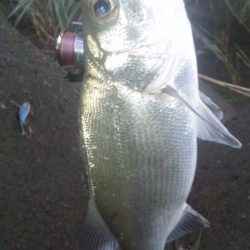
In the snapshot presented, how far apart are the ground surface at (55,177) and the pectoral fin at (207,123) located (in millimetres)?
1154

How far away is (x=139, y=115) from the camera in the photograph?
1.58 metres

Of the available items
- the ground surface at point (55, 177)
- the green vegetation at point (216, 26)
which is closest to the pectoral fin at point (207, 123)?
the ground surface at point (55, 177)

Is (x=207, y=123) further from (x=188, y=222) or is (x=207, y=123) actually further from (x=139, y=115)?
(x=188, y=222)

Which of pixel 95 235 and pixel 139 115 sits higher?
pixel 139 115

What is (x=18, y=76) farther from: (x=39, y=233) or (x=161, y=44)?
(x=161, y=44)

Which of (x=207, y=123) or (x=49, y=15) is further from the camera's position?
(x=49, y=15)

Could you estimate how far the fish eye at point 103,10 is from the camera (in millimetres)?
1491

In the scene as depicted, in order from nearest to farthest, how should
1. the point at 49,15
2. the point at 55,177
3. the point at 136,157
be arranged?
the point at 136,157
the point at 55,177
the point at 49,15

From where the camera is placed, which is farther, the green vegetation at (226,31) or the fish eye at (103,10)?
the green vegetation at (226,31)

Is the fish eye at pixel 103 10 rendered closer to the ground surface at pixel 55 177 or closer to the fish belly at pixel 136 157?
the fish belly at pixel 136 157

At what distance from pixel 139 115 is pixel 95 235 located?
39 centimetres

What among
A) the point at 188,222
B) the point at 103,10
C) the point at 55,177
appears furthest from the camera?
the point at 55,177

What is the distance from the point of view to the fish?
1.53m

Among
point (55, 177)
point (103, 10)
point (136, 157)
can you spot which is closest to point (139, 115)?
point (136, 157)
